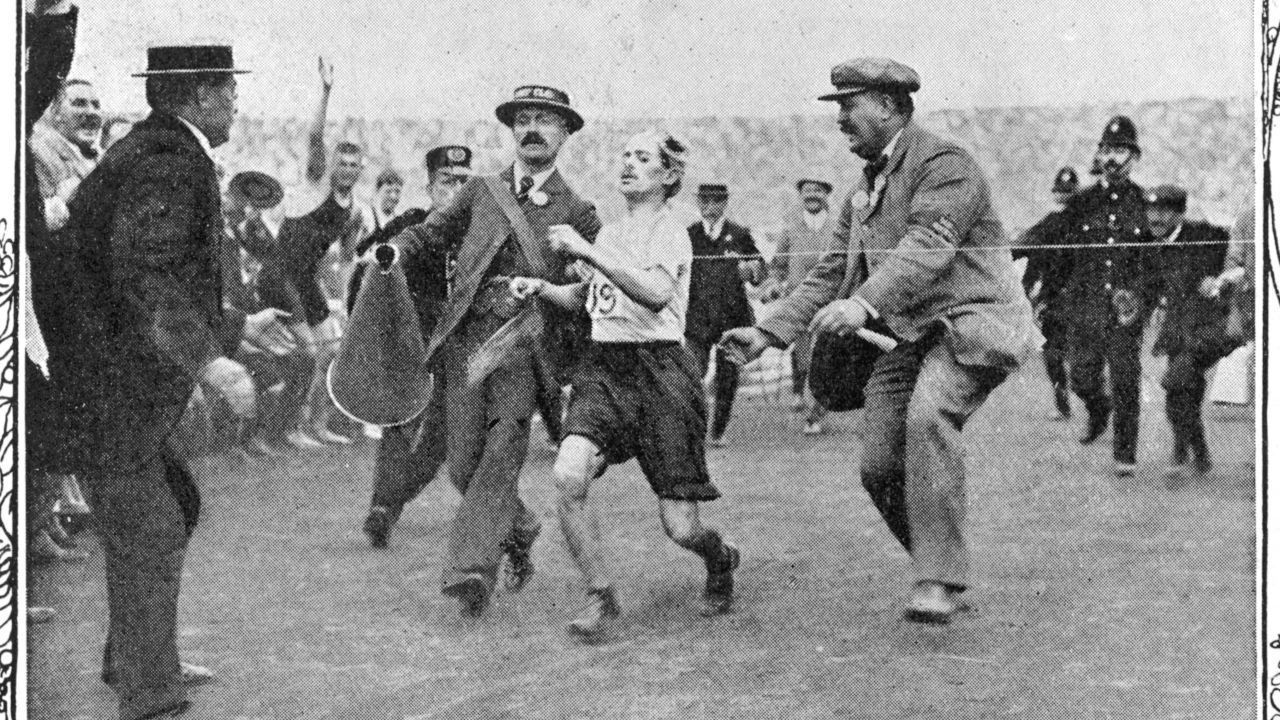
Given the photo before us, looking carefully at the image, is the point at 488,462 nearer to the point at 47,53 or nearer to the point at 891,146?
the point at 891,146

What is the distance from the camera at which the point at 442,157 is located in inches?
222

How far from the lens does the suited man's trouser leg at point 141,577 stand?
5371 millimetres

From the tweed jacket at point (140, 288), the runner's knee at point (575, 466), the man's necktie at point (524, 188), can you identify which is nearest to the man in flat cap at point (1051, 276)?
the runner's knee at point (575, 466)

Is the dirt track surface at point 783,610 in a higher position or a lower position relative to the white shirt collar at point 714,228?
lower

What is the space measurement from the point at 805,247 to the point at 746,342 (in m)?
0.38

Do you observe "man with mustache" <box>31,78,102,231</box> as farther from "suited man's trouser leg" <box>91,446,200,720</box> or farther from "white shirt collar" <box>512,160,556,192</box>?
"white shirt collar" <box>512,160,556,192</box>

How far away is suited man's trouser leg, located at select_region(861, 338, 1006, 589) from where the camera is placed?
5.32m

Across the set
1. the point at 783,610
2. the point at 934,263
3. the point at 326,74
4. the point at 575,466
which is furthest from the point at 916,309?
the point at 326,74

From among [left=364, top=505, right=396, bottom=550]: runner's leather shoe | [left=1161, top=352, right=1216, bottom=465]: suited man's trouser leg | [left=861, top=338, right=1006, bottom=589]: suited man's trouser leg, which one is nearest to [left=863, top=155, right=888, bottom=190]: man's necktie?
[left=861, top=338, right=1006, bottom=589]: suited man's trouser leg

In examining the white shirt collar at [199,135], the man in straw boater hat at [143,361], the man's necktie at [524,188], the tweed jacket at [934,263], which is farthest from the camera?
the man's necktie at [524,188]

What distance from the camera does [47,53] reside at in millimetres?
5664

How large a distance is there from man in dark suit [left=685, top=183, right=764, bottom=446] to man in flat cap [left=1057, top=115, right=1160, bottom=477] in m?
1.02

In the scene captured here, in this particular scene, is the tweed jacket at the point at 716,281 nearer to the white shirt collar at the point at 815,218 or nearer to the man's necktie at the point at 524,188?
the white shirt collar at the point at 815,218

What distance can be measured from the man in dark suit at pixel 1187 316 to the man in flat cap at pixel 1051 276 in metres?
0.28
